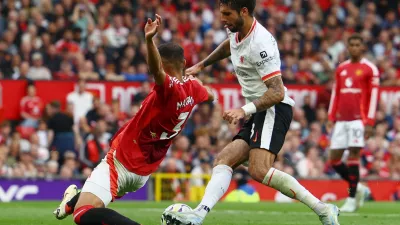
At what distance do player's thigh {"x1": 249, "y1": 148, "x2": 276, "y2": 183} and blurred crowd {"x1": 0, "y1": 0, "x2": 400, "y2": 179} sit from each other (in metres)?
9.04

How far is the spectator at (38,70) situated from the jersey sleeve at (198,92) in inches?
422

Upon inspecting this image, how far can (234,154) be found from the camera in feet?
31.2

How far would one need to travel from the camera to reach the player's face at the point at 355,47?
1401 cm

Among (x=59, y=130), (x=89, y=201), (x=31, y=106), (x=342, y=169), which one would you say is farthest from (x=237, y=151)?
(x=31, y=106)

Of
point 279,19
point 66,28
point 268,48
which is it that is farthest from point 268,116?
point 279,19

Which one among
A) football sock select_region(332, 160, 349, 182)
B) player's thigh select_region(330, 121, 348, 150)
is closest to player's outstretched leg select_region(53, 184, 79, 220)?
football sock select_region(332, 160, 349, 182)

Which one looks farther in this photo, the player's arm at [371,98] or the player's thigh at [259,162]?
the player's arm at [371,98]

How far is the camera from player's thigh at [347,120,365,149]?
14.3 meters

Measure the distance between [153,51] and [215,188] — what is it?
1.79 meters

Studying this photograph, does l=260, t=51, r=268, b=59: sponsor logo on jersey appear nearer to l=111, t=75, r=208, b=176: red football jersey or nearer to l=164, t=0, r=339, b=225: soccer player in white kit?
l=164, t=0, r=339, b=225: soccer player in white kit

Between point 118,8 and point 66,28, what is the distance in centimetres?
203

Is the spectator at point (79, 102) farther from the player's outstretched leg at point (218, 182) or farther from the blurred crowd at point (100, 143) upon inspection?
the player's outstretched leg at point (218, 182)

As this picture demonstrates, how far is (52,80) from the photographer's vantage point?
19094 mm

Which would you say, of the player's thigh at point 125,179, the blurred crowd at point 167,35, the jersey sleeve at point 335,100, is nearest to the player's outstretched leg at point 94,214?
the player's thigh at point 125,179
